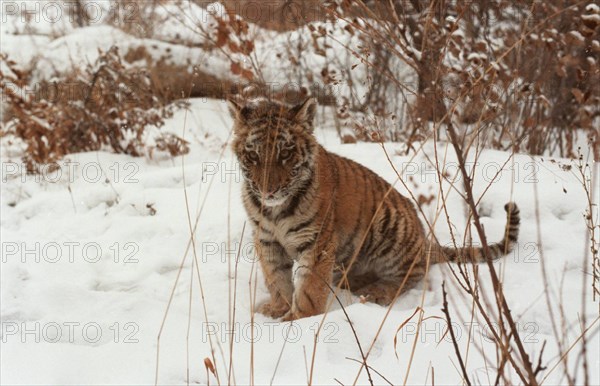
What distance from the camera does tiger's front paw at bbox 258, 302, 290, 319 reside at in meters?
3.56

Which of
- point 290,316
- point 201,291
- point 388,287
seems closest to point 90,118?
point 290,316

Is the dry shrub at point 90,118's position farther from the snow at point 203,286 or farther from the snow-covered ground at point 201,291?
the snow-covered ground at point 201,291

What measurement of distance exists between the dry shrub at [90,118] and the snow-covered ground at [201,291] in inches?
14.0

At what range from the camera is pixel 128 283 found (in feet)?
12.1

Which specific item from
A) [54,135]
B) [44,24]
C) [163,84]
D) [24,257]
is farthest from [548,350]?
[44,24]

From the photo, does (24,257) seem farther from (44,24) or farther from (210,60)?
(44,24)

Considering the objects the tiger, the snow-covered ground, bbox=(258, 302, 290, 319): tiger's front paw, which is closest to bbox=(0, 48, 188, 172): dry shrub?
the snow-covered ground

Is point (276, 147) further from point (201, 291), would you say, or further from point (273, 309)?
point (201, 291)

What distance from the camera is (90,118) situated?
20.9 feet

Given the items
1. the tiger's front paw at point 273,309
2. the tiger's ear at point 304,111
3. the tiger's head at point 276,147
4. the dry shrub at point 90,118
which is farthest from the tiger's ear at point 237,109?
the dry shrub at point 90,118

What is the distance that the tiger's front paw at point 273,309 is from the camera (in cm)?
356

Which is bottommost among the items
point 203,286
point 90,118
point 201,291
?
point 203,286

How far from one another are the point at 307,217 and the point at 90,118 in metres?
3.94

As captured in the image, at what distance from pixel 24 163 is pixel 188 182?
6.83 ft
